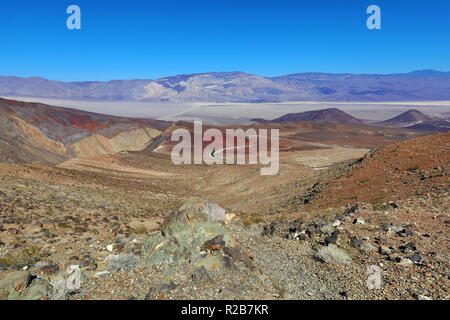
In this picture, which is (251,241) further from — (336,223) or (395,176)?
(395,176)

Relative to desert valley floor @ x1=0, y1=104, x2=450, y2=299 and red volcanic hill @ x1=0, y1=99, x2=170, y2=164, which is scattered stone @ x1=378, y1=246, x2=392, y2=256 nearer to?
desert valley floor @ x1=0, y1=104, x2=450, y2=299

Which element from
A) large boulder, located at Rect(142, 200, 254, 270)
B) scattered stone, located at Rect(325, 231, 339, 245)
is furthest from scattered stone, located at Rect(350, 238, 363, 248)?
large boulder, located at Rect(142, 200, 254, 270)

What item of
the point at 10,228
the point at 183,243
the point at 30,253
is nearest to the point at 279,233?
the point at 183,243

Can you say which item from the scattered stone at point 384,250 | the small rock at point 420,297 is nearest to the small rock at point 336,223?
the scattered stone at point 384,250

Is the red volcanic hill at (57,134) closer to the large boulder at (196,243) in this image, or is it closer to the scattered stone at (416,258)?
the large boulder at (196,243)

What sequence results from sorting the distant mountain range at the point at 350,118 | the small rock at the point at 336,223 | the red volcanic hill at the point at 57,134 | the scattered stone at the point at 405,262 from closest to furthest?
the scattered stone at the point at 405,262
the small rock at the point at 336,223
the red volcanic hill at the point at 57,134
the distant mountain range at the point at 350,118

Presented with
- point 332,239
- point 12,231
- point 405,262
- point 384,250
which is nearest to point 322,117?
point 332,239
